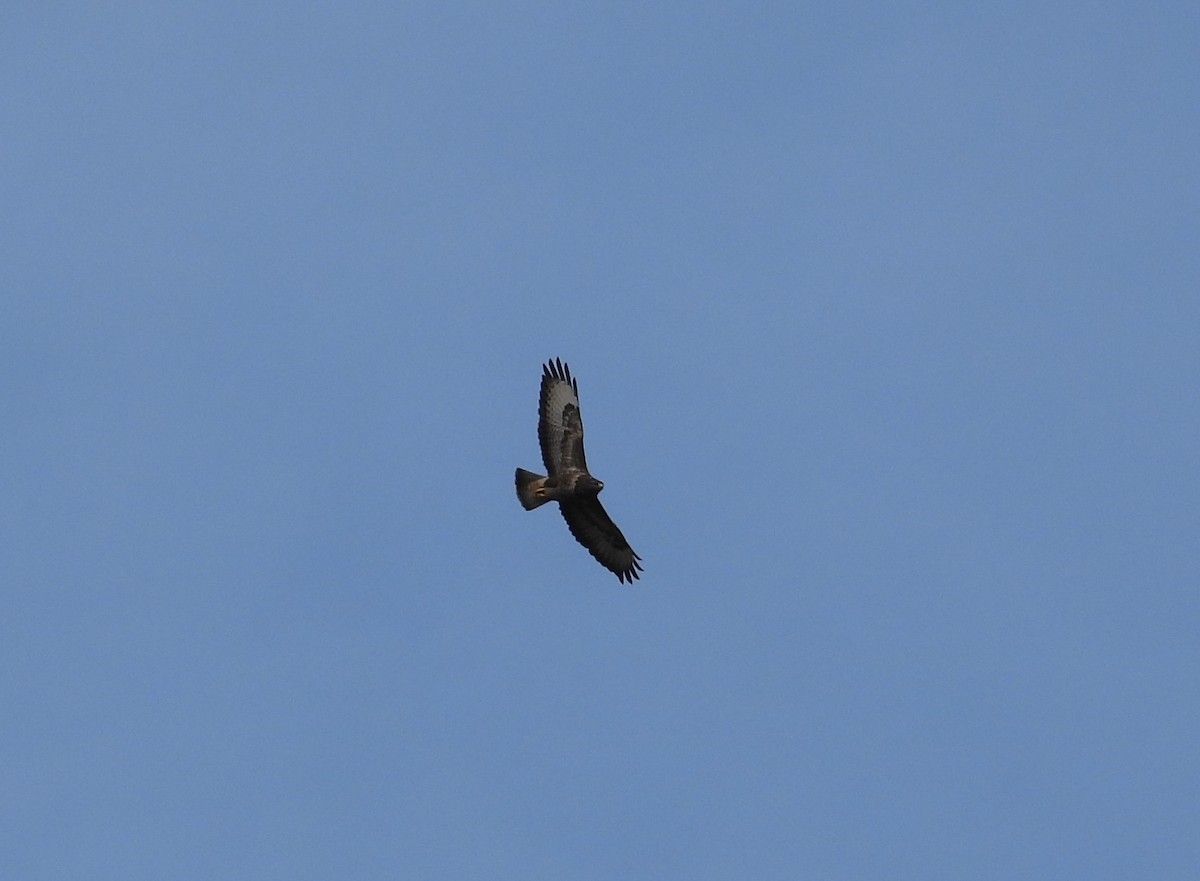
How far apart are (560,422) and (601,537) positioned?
2.35 meters

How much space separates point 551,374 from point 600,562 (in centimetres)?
361

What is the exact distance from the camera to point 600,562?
38312 millimetres

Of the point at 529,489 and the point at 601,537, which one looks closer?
the point at 529,489

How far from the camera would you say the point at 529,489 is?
3647cm

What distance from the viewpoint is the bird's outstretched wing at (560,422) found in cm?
3684

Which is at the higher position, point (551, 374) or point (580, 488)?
point (551, 374)

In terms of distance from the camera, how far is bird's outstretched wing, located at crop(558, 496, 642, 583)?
123ft

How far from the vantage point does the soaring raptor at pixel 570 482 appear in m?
36.4

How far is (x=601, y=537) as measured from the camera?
125 ft

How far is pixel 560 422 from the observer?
1471 inches

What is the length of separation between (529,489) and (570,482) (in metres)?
0.74

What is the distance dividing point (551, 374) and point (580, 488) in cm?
251

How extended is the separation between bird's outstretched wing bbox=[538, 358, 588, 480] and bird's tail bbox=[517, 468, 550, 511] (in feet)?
1.02

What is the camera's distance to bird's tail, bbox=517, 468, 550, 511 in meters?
36.4
